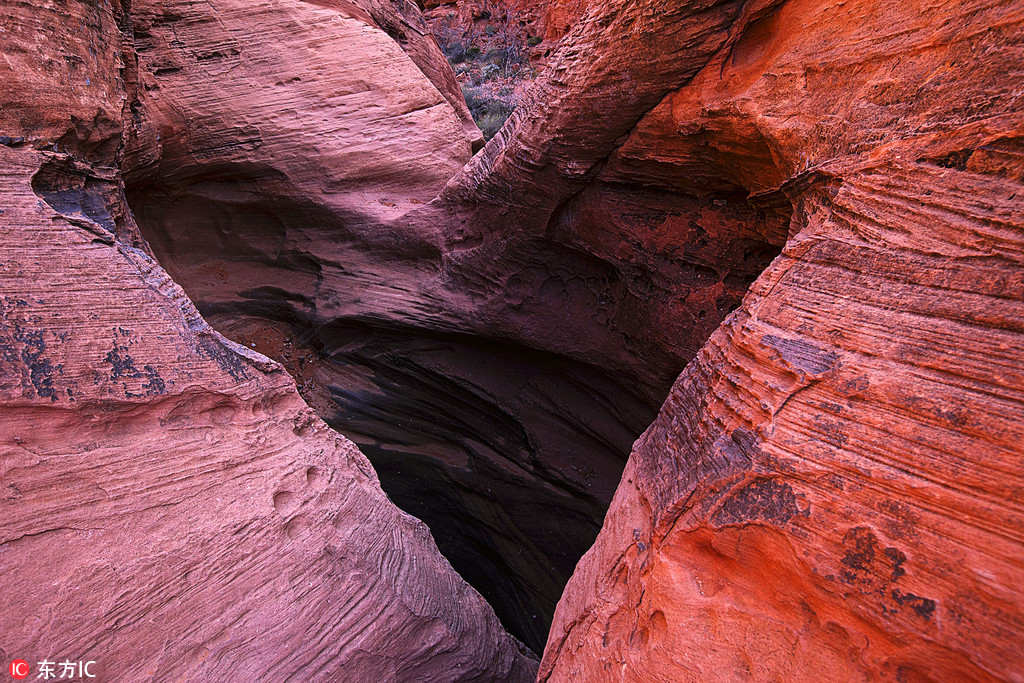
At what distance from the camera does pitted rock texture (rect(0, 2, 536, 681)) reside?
1.84 meters

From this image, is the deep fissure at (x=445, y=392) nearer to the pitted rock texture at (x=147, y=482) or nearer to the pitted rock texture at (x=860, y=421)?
the pitted rock texture at (x=147, y=482)

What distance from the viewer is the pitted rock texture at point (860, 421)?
116 centimetres

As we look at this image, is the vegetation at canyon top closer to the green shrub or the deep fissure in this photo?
the green shrub

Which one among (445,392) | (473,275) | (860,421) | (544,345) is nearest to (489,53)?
(473,275)

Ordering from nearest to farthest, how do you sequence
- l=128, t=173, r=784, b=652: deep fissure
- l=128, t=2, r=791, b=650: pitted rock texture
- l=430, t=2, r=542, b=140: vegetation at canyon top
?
l=128, t=2, r=791, b=650: pitted rock texture
l=128, t=173, r=784, b=652: deep fissure
l=430, t=2, r=542, b=140: vegetation at canyon top

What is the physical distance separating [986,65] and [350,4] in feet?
15.6

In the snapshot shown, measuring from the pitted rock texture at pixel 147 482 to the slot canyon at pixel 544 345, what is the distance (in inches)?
0.5

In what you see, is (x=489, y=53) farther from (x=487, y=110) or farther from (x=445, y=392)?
(x=445, y=392)

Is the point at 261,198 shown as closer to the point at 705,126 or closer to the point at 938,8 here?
the point at 705,126

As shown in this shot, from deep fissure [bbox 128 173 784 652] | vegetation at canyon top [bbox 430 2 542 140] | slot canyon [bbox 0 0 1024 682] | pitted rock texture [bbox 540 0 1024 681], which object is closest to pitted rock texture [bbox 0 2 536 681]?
slot canyon [bbox 0 0 1024 682]
